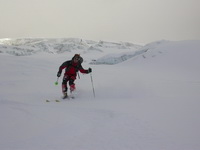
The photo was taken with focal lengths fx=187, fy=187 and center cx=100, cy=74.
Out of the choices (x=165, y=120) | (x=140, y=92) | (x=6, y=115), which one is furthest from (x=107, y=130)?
(x=140, y=92)

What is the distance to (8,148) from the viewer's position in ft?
7.55

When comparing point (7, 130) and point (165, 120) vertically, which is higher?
point (7, 130)

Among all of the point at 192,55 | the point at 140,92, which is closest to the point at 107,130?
the point at 140,92

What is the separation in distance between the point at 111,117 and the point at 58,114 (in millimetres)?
1112

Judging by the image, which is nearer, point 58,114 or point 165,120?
point 165,120

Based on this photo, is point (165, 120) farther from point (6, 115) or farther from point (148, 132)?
point (6, 115)

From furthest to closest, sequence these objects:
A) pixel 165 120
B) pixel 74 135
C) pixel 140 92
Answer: pixel 140 92, pixel 165 120, pixel 74 135

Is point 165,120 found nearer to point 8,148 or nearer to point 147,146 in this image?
point 147,146

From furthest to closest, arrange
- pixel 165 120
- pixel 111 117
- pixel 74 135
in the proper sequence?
1. pixel 111 117
2. pixel 165 120
3. pixel 74 135

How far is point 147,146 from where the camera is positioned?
7.70ft

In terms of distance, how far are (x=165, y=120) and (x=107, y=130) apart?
111 centimetres

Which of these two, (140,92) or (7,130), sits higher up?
(7,130)

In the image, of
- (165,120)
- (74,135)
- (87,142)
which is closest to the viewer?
(87,142)

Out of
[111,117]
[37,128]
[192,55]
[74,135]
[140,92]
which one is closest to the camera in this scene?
[74,135]
